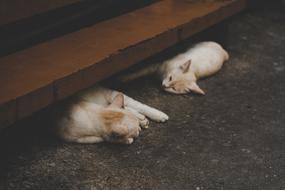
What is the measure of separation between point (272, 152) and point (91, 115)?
4.81ft

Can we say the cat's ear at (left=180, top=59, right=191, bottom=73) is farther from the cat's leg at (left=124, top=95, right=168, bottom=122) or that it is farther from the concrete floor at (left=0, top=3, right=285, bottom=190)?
the cat's leg at (left=124, top=95, right=168, bottom=122)

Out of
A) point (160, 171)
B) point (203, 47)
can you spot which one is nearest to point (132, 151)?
point (160, 171)

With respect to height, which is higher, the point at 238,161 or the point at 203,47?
the point at 203,47

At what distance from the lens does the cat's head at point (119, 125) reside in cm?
375

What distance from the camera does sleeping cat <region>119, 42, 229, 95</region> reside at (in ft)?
15.5

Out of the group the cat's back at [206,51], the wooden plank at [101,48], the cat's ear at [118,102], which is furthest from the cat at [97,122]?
the cat's back at [206,51]

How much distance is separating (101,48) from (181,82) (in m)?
0.96

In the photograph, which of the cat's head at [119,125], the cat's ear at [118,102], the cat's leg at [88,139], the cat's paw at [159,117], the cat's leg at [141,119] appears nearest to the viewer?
the cat's head at [119,125]

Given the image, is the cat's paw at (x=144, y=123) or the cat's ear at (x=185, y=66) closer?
the cat's paw at (x=144, y=123)

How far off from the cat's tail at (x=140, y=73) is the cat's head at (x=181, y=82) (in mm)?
→ 262

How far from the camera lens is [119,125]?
3.73 meters

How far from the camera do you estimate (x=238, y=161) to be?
12.7 ft

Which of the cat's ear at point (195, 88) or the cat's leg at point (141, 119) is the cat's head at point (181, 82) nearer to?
the cat's ear at point (195, 88)

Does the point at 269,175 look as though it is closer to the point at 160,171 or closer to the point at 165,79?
the point at 160,171
